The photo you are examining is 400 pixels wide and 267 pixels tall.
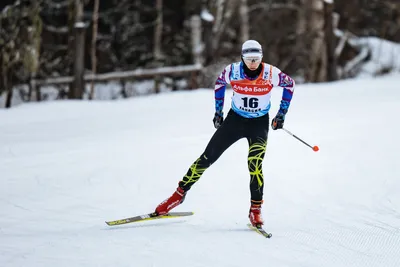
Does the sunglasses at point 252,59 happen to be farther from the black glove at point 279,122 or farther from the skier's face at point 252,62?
the black glove at point 279,122

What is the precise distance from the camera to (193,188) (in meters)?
7.06

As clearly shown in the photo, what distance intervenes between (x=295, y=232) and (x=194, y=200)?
155cm

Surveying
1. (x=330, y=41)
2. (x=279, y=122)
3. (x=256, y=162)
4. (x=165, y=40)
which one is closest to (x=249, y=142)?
(x=256, y=162)

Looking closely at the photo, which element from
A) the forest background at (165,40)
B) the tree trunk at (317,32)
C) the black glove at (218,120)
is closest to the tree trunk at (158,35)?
the forest background at (165,40)

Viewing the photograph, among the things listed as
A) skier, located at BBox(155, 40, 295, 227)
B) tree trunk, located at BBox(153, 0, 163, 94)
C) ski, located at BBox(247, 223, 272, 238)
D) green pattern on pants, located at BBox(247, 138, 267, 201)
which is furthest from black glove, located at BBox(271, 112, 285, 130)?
tree trunk, located at BBox(153, 0, 163, 94)

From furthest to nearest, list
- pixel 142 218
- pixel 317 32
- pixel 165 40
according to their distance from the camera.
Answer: pixel 165 40
pixel 317 32
pixel 142 218

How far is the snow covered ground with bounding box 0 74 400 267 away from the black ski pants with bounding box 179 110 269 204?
1.73ft

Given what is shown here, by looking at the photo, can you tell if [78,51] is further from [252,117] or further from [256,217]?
[256,217]

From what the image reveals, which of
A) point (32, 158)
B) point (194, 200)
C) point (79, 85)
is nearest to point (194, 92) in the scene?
point (79, 85)

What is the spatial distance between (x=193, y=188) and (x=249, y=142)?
1.89 m

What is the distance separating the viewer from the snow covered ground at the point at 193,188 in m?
4.81

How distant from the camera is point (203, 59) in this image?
48.6 feet

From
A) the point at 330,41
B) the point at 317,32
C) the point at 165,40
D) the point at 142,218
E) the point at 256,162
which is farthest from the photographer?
the point at 165,40

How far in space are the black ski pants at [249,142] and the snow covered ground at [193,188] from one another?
0.53 m
